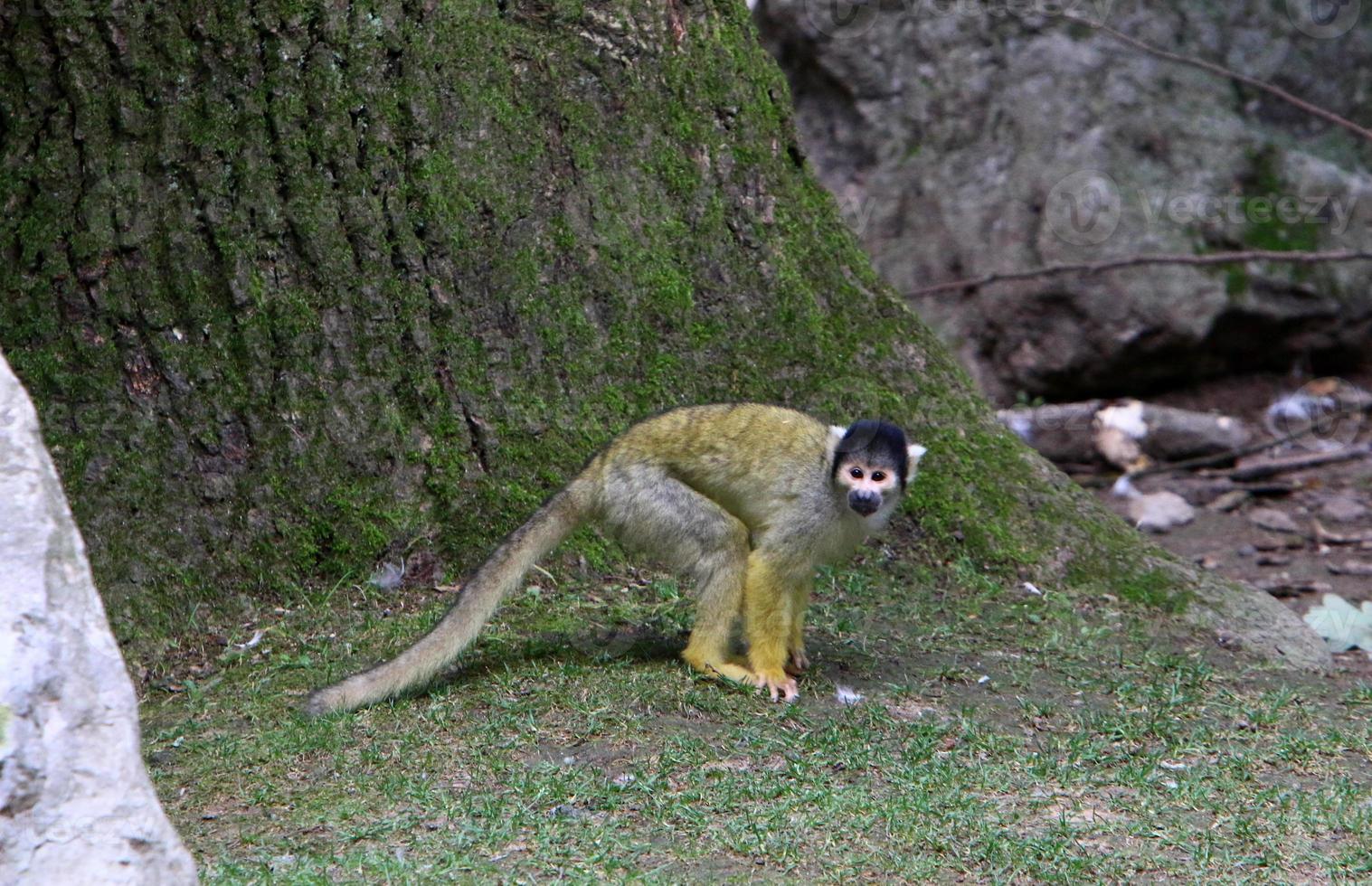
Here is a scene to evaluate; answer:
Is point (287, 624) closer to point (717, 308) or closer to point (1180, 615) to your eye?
point (717, 308)

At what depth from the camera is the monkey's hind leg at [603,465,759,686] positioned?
196 inches

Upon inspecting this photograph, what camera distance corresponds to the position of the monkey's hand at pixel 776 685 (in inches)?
192

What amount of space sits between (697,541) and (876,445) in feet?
2.25

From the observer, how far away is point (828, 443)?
5.08m

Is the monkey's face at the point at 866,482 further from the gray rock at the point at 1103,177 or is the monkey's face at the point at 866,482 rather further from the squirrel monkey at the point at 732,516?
the gray rock at the point at 1103,177

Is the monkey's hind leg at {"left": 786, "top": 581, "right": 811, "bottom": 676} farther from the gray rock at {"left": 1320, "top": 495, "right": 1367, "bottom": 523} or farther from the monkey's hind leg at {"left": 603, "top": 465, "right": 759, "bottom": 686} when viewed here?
the gray rock at {"left": 1320, "top": 495, "right": 1367, "bottom": 523}

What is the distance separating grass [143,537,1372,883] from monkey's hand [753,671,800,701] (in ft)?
0.30

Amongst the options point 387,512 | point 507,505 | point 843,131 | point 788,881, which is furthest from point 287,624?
point 843,131

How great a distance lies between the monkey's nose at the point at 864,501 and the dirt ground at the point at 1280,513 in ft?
11.2

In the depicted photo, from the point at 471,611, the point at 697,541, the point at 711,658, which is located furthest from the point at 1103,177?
the point at 471,611

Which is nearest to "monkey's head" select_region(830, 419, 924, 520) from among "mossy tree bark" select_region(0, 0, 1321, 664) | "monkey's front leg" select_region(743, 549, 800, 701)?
"monkey's front leg" select_region(743, 549, 800, 701)

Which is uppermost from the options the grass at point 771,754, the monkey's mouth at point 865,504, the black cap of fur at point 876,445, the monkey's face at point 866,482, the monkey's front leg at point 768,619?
the black cap of fur at point 876,445

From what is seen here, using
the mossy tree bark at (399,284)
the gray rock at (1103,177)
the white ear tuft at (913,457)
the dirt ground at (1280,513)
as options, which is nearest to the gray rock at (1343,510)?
the dirt ground at (1280,513)

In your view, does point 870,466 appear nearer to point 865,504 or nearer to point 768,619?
point 865,504
